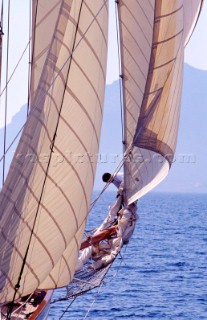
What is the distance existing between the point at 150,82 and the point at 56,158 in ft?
21.8

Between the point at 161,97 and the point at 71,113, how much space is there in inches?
251

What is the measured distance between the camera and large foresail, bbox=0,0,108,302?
40.3ft

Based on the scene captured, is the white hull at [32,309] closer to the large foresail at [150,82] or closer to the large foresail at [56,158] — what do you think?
the large foresail at [150,82]

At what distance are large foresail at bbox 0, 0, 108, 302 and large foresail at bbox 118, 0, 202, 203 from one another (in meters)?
5.17

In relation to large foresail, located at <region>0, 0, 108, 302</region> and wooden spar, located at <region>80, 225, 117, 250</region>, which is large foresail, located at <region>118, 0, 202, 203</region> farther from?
large foresail, located at <region>0, 0, 108, 302</region>

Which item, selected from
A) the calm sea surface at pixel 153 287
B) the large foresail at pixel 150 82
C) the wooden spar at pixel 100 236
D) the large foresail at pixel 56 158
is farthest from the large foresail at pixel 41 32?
the large foresail at pixel 56 158

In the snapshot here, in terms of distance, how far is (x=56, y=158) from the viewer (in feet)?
41.0

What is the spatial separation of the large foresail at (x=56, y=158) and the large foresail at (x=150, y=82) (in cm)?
517

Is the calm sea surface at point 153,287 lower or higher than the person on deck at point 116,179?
lower

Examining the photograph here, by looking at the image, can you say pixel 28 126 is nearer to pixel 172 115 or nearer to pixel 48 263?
pixel 48 263

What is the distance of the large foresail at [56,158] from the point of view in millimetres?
12281

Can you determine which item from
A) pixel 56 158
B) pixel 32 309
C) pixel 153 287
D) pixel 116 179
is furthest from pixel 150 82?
pixel 153 287

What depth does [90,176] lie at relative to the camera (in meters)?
13.2

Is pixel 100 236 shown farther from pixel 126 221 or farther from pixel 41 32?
pixel 41 32
